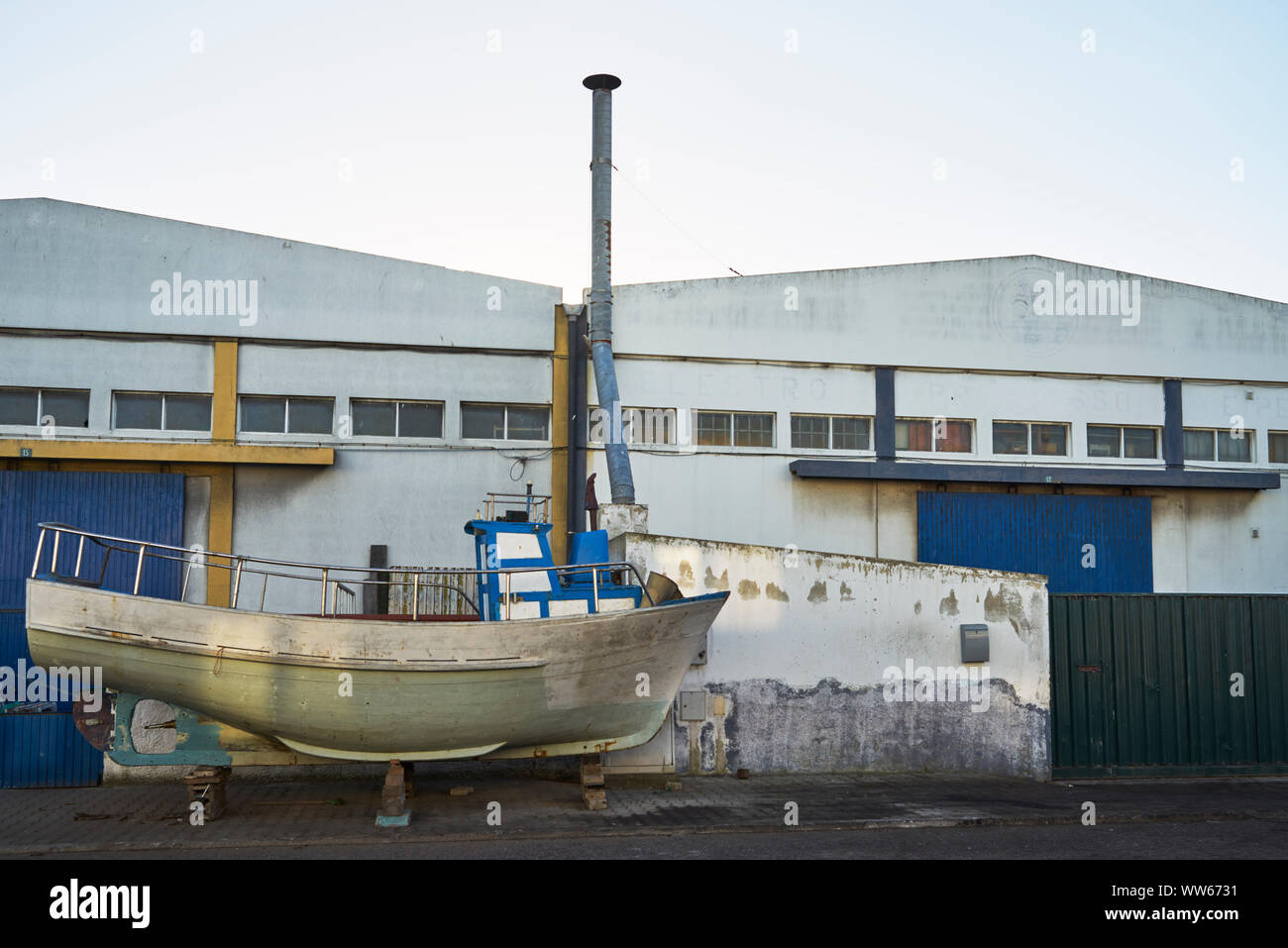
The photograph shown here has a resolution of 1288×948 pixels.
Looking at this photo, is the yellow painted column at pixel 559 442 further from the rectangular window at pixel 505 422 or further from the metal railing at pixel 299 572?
the metal railing at pixel 299 572

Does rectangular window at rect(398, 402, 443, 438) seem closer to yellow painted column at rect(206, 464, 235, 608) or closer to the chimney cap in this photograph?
yellow painted column at rect(206, 464, 235, 608)

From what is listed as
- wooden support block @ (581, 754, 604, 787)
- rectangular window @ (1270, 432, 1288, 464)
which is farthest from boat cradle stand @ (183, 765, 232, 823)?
rectangular window @ (1270, 432, 1288, 464)

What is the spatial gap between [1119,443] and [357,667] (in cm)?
1477

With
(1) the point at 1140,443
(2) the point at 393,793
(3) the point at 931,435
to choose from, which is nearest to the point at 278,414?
(2) the point at 393,793

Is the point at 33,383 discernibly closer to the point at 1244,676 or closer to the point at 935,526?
the point at 935,526

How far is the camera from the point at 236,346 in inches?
620

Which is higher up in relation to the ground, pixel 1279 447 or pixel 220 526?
pixel 1279 447

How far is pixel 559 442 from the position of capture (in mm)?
16656

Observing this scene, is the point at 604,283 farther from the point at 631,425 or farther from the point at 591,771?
the point at 591,771

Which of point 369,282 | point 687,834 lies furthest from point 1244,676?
point 369,282

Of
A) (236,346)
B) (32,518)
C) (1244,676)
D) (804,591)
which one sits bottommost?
(1244,676)

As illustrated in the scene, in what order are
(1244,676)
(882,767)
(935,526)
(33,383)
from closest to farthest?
(882,767) → (1244,676) → (33,383) → (935,526)

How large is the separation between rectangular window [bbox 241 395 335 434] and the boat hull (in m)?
6.00
